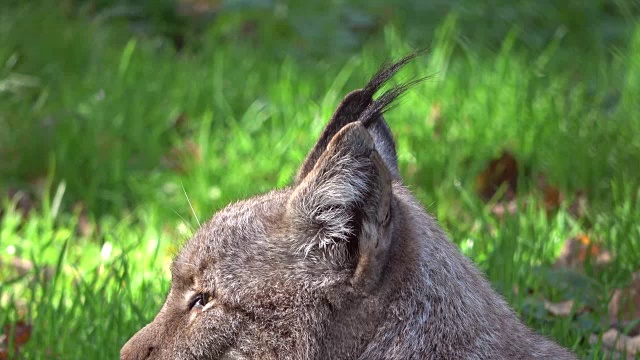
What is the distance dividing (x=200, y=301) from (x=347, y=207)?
25.3 inches

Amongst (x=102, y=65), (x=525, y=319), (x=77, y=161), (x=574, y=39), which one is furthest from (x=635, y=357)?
(x=574, y=39)

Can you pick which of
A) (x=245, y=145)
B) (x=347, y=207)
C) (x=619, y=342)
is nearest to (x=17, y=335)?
(x=347, y=207)

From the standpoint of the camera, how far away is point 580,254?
5020 mm

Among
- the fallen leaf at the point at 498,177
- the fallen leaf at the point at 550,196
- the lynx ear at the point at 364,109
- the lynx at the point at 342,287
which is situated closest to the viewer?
the lynx at the point at 342,287

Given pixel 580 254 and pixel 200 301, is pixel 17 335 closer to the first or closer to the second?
pixel 200 301

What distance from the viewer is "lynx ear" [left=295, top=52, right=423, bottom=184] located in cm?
336

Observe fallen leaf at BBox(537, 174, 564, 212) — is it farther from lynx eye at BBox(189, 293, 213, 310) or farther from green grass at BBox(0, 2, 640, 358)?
lynx eye at BBox(189, 293, 213, 310)

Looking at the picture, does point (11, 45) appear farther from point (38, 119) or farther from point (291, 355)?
point (291, 355)

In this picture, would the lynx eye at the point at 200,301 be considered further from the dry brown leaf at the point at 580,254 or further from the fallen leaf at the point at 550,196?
the fallen leaf at the point at 550,196

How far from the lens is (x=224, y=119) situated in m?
7.46

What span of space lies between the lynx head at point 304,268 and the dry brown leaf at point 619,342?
1344 millimetres

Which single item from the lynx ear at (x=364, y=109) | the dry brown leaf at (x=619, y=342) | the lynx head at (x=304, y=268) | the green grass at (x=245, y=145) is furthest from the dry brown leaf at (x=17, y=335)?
the dry brown leaf at (x=619, y=342)

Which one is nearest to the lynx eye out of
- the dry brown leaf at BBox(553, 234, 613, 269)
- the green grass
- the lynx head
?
the lynx head

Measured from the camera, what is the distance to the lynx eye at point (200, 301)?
3508mm
